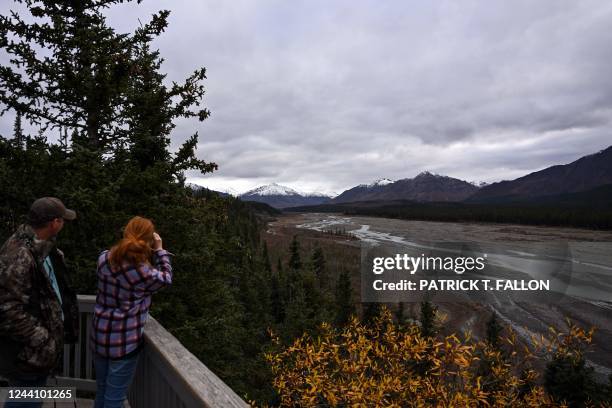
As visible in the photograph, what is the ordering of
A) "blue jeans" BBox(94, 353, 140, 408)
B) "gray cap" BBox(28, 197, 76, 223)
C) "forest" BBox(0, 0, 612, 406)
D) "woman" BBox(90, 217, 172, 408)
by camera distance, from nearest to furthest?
1. "gray cap" BBox(28, 197, 76, 223)
2. "woman" BBox(90, 217, 172, 408)
3. "blue jeans" BBox(94, 353, 140, 408)
4. "forest" BBox(0, 0, 612, 406)

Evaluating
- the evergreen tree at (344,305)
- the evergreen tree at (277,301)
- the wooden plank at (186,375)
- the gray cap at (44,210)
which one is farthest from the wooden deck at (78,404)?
the evergreen tree at (277,301)

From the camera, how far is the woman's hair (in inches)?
122

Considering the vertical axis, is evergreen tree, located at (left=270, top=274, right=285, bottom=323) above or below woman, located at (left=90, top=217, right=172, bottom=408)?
below

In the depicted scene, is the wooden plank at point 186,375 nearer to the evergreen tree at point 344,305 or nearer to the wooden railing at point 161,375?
the wooden railing at point 161,375

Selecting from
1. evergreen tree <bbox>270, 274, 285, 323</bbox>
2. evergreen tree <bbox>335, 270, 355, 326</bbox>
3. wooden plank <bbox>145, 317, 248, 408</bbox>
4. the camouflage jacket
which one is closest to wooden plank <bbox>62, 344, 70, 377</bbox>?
the camouflage jacket

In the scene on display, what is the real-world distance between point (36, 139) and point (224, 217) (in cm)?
431

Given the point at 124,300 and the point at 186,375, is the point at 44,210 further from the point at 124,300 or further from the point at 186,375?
the point at 186,375

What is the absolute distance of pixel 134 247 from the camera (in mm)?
3086

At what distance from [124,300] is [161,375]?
678 mm

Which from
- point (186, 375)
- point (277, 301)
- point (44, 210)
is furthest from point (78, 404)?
point (277, 301)

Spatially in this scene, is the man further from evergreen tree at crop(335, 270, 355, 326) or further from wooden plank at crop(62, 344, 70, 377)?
evergreen tree at crop(335, 270, 355, 326)

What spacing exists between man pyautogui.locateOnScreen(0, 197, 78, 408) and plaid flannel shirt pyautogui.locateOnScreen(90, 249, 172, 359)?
12.8 inches

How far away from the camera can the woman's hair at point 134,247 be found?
10.2 feet

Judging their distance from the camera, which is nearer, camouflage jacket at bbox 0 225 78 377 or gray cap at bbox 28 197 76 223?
camouflage jacket at bbox 0 225 78 377
